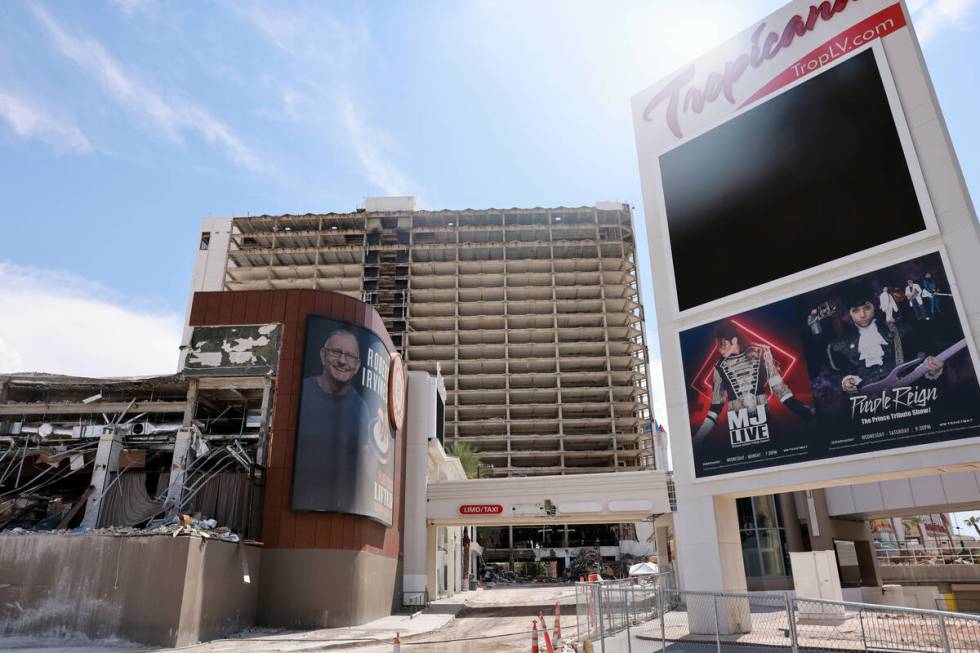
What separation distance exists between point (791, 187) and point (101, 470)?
91.7ft

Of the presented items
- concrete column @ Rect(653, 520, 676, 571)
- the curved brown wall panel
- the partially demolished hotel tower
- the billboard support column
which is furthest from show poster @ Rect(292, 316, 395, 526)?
the partially demolished hotel tower

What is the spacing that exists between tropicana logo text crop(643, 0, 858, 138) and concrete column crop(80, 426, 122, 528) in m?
25.7

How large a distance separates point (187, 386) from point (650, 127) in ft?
75.6

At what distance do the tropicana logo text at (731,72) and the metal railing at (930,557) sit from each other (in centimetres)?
3328

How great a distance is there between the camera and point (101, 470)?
27.1 metres

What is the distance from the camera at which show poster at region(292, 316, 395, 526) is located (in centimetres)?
2688

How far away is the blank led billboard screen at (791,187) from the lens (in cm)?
1939

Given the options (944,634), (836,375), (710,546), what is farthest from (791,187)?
(944,634)

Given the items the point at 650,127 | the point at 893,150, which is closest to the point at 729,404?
the point at 893,150

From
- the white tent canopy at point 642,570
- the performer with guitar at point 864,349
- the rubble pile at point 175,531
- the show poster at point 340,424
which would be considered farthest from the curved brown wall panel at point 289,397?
the performer with guitar at point 864,349

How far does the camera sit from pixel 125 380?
31.2 metres

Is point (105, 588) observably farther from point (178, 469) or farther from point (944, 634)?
point (944, 634)

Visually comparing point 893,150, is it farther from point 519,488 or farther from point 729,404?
point 519,488

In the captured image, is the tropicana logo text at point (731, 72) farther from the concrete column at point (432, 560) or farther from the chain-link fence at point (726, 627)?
the concrete column at point (432, 560)
